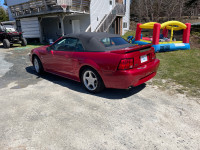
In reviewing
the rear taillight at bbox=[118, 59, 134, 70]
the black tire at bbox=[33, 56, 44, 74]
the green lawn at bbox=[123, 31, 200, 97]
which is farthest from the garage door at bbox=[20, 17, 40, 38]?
the rear taillight at bbox=[118, 59, 134, 70]

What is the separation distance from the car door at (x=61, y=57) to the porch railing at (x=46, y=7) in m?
8.70

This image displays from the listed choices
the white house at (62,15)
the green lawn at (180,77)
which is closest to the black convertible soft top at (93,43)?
the green lawn at (180,77)

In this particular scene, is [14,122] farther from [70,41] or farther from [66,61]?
[70,41]

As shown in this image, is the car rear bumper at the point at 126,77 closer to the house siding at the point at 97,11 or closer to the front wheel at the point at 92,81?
the front wheel at the point at 92,81

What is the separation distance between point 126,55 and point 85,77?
51.6 inches

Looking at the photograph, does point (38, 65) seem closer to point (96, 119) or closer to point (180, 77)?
point (96, 119)

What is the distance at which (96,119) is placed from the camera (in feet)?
9.82

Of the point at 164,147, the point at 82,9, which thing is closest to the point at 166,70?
the point at 164,147

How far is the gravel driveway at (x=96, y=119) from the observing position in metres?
2.40

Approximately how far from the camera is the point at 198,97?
3.73 m

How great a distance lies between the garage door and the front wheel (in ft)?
45.6

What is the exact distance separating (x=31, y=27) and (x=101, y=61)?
15.2 meters

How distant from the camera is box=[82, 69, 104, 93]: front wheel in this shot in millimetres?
3819

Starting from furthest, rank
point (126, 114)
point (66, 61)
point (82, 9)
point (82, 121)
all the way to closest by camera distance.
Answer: point (82, 9), point (66, 61), point (126, 114), point (82, 121)
